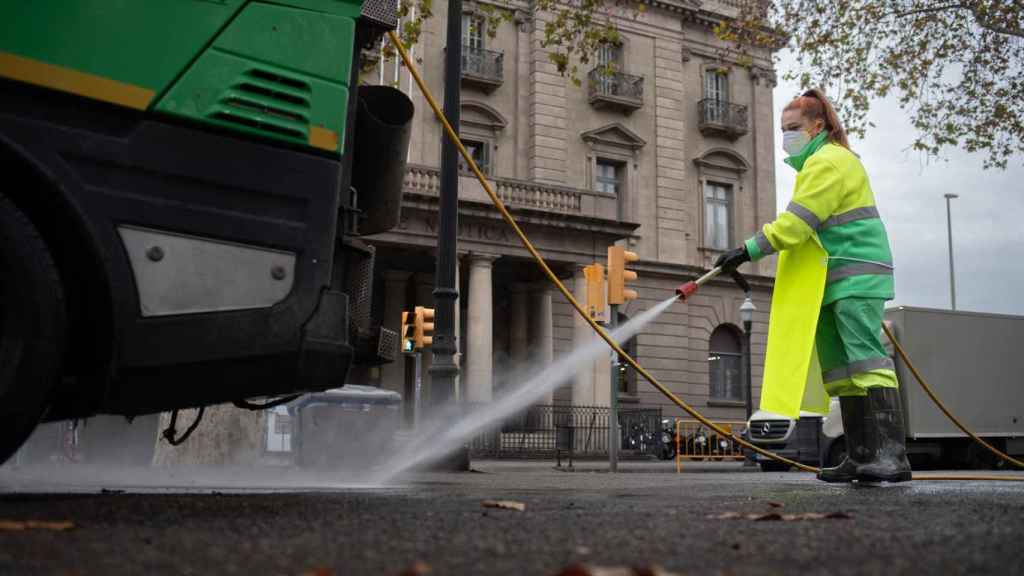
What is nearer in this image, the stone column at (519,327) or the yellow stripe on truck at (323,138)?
the yellow stripe on truck at (323,138)

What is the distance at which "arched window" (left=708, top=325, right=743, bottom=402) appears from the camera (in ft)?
108

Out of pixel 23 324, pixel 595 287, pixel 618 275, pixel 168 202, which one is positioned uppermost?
pixel 618 275

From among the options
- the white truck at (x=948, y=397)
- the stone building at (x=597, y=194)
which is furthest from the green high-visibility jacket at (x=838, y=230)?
the stone building at (x=597, y=194)

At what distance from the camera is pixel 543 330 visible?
28531 mm

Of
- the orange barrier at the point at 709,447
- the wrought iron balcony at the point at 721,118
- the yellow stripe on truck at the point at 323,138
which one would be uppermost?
the wrought iron balcony at the point at 721,118

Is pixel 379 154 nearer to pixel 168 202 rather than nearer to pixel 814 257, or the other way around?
pixel 168 202

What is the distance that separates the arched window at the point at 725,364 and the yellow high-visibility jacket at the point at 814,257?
27.1 m

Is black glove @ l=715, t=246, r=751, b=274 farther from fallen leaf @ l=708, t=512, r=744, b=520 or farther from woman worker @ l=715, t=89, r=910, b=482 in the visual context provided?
fallen leaf @ l=708, t=512, r=744, b=520

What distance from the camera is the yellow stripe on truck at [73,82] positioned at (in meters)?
3.45

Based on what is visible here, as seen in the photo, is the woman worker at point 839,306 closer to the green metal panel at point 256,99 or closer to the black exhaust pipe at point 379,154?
the black exhaust pipe at point 379,154

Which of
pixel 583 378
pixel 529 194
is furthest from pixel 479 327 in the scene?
pixel 529 194

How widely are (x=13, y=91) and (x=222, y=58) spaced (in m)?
0.74

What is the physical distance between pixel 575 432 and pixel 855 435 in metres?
20.0

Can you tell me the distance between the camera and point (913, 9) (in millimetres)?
16359
